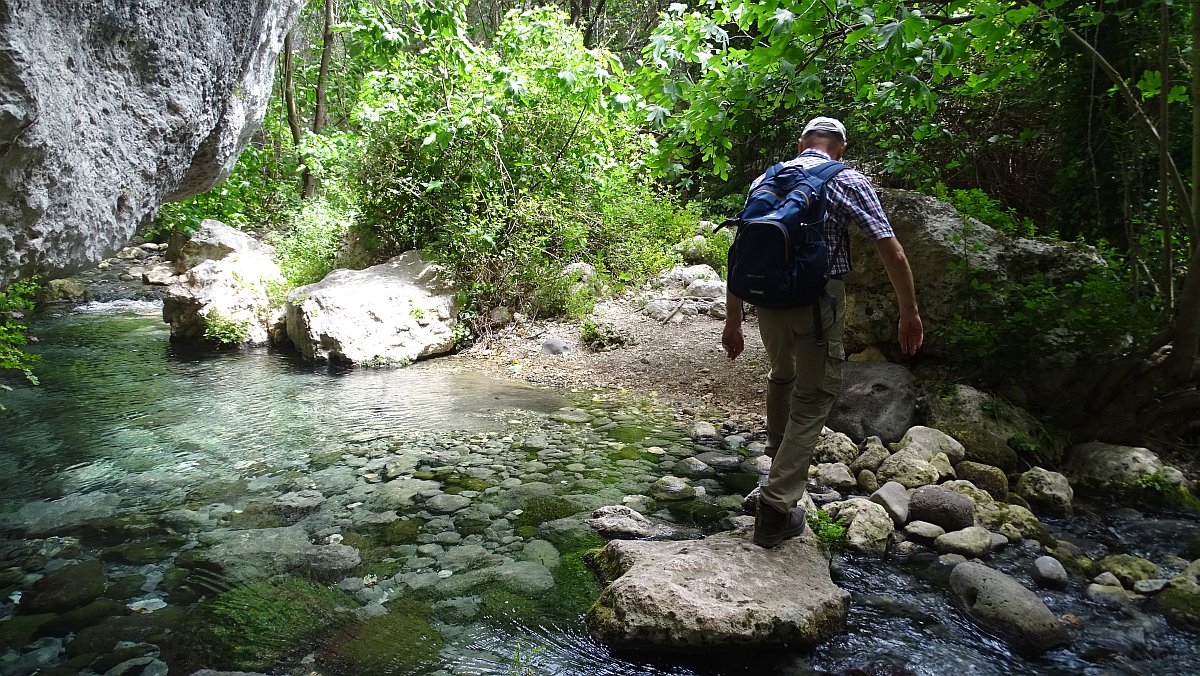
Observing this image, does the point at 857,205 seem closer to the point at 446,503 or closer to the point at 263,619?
the point at 446,503

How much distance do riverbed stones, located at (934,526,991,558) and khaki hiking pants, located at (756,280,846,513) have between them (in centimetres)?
104

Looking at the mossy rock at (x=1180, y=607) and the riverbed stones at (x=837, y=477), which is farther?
the riverbed stones at (x=837, y=477)

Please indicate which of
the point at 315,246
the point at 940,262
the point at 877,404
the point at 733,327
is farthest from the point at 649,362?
the point at 315,246

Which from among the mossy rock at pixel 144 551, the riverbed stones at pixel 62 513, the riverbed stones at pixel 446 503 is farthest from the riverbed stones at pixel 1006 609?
the riverbed stones at pixel 62 513

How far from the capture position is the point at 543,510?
4.10 m

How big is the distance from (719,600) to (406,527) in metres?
2.03

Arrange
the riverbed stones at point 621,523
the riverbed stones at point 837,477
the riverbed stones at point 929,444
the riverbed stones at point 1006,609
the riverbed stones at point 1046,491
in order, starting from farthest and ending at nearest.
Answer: the riverbed stones at point 929,444 → the riverbed stones at point 837,477 → the riverbed stones at point 1046,491 → the riverbed stones at point 621,523 → the riverbed stones at point 1006,609

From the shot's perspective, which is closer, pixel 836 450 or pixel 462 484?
pixel 462 484

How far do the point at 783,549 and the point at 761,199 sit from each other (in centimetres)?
178

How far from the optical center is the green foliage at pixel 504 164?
8.72m

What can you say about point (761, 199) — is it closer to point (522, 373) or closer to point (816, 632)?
point (816, 632)

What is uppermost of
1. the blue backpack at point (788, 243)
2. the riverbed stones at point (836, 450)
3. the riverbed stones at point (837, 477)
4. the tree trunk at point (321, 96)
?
the tree trunk at point (321, 96)

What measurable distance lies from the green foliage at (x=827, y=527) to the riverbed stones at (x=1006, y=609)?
0.61m

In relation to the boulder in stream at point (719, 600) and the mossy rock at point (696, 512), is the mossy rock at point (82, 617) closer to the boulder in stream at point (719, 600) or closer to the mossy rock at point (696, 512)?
the boulder in stream at point (719, 600)
